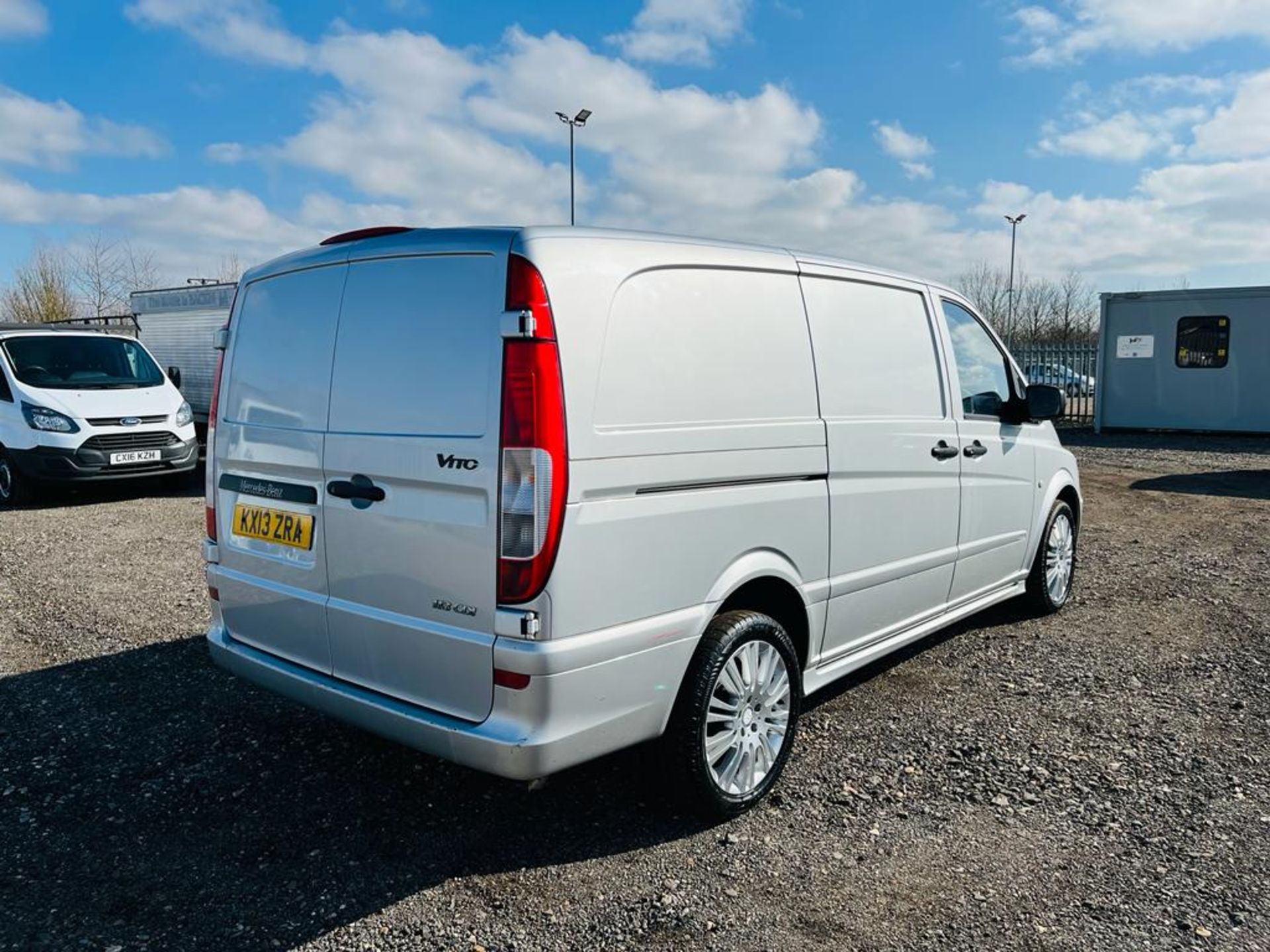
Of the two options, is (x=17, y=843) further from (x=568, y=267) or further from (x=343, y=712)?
(x=568, y=267)

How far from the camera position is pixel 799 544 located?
350cm

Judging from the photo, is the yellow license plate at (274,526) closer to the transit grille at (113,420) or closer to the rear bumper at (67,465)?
the rear bumper at (67,465)

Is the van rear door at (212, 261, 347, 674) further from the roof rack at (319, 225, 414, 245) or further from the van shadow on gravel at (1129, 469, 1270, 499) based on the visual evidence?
the van shadow on gravel at (1129, 469, 1270, 499)

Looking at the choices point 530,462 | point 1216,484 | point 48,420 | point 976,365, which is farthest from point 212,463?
point 1216,484

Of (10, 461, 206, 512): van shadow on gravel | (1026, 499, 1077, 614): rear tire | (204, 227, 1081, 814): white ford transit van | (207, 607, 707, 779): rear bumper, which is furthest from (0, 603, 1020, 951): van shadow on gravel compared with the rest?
(10, 461, 206, 512): van shadow on gravel

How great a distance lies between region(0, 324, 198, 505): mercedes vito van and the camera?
9836 mm

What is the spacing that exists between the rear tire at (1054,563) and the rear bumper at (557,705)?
3396 millimetres

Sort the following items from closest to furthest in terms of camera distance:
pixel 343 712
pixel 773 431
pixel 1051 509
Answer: pixel 343 712, pixel 773 431, pixel 1051 509

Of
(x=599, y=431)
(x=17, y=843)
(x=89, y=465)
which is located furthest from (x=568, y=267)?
(x=89, y=465)

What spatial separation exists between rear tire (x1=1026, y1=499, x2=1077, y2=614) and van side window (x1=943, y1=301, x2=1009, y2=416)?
1.05 metres

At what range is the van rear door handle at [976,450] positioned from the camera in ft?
15.0

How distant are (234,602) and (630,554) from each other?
5.69 ft

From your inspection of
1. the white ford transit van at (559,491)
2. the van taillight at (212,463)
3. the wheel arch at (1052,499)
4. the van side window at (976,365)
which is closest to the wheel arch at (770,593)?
the white ford transit van at (559,491)

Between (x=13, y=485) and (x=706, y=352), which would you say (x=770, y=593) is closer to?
(x=706, y=352)
